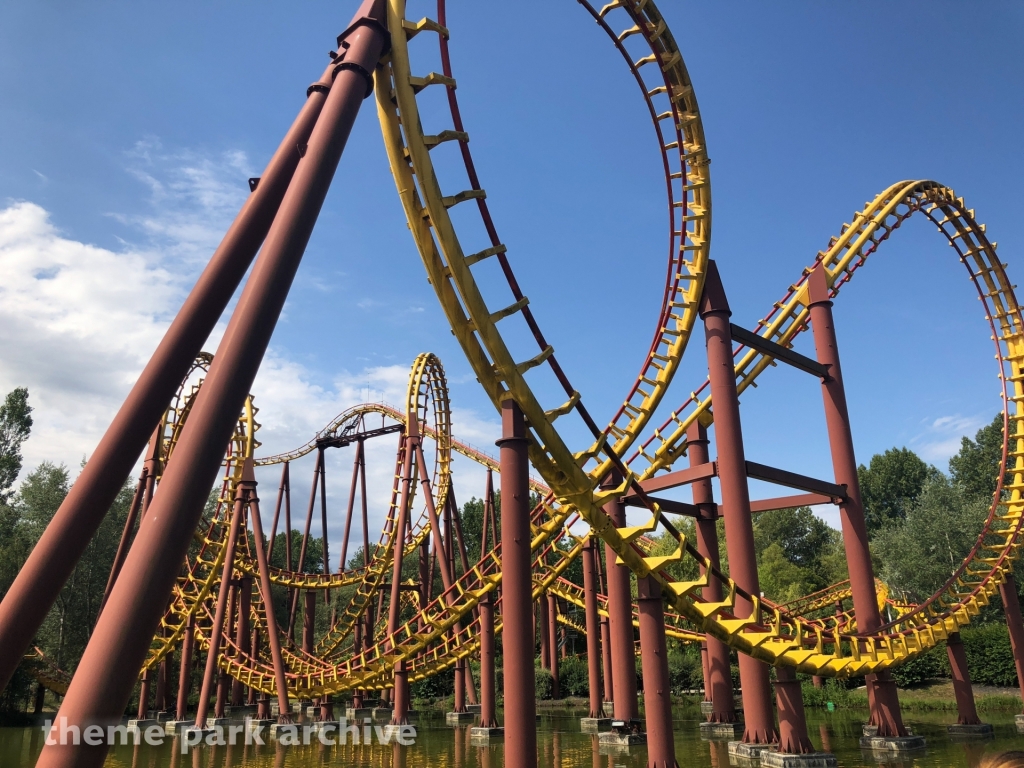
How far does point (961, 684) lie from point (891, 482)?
39.9 meters

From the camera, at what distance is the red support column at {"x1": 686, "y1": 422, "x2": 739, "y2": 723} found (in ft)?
36.3

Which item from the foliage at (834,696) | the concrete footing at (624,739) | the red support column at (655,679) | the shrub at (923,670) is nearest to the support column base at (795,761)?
the red support column at (655,679)

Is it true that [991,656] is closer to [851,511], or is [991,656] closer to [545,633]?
[545,633]

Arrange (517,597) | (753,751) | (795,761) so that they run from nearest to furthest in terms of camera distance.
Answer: (517,597) → (795,761) → (753,751)

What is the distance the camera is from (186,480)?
321cm

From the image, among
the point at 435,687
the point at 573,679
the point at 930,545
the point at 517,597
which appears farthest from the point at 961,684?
the point at 435,687

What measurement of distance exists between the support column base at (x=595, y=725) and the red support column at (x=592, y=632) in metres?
0.21

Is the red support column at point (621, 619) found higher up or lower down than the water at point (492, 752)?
higher up

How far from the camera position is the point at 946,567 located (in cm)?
2884

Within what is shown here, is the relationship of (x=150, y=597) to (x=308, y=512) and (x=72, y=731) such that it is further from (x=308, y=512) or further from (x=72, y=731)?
(x=308, y=512)

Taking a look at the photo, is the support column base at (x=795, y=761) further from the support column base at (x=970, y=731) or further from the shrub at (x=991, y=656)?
the shrub at (x=991, y=656)

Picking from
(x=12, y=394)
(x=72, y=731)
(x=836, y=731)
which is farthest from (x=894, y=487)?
(x=72, y=731)

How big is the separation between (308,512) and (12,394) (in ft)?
51.7

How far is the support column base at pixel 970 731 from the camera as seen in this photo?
512 inches
